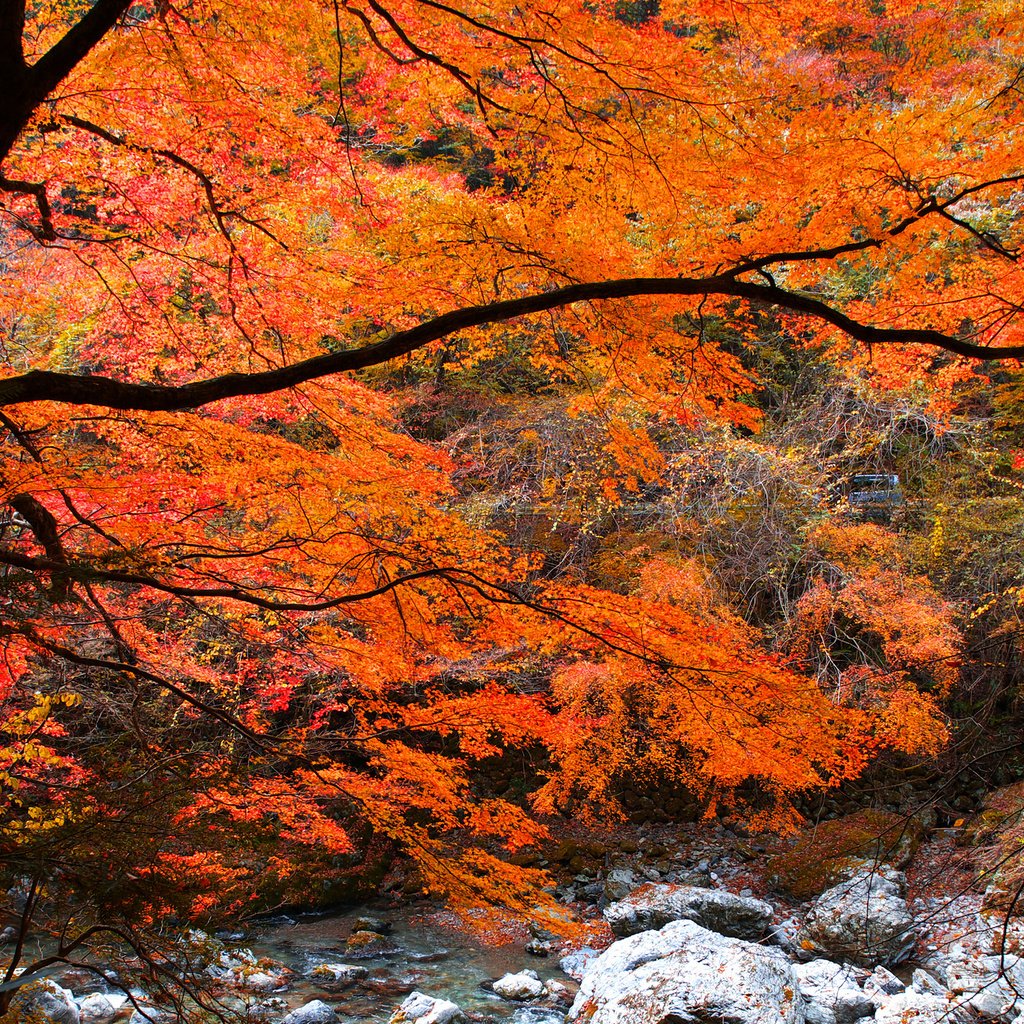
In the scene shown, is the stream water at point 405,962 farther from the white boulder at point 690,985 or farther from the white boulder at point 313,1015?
the white boulder at point 690,985

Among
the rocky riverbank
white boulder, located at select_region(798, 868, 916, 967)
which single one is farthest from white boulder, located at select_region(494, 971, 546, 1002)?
white boulder, located at select_region(798, 868, 916, 967)

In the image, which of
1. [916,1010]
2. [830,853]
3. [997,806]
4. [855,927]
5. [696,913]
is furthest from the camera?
[997,806]

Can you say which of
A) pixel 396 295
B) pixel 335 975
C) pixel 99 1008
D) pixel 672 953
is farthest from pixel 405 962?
pixel 396 295

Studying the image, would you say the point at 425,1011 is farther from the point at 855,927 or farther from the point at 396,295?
the point at 396,295

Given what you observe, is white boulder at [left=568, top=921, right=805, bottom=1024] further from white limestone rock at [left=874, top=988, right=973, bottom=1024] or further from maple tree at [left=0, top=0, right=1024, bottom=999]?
maple tree at [left=0, top=0, right=1024, bottom=999]

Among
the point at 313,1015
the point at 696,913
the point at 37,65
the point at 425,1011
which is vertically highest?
the point at 37,65

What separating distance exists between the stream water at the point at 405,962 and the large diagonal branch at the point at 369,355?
6262 millimetres

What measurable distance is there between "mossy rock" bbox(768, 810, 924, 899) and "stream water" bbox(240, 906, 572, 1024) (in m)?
3.38

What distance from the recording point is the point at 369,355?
274 centimetres

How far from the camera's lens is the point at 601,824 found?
10844 millimetres

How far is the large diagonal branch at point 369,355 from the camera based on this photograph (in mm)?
2469

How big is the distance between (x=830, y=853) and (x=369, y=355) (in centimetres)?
951

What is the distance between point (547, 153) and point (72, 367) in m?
8.81

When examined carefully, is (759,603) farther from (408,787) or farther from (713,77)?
(713,77)
